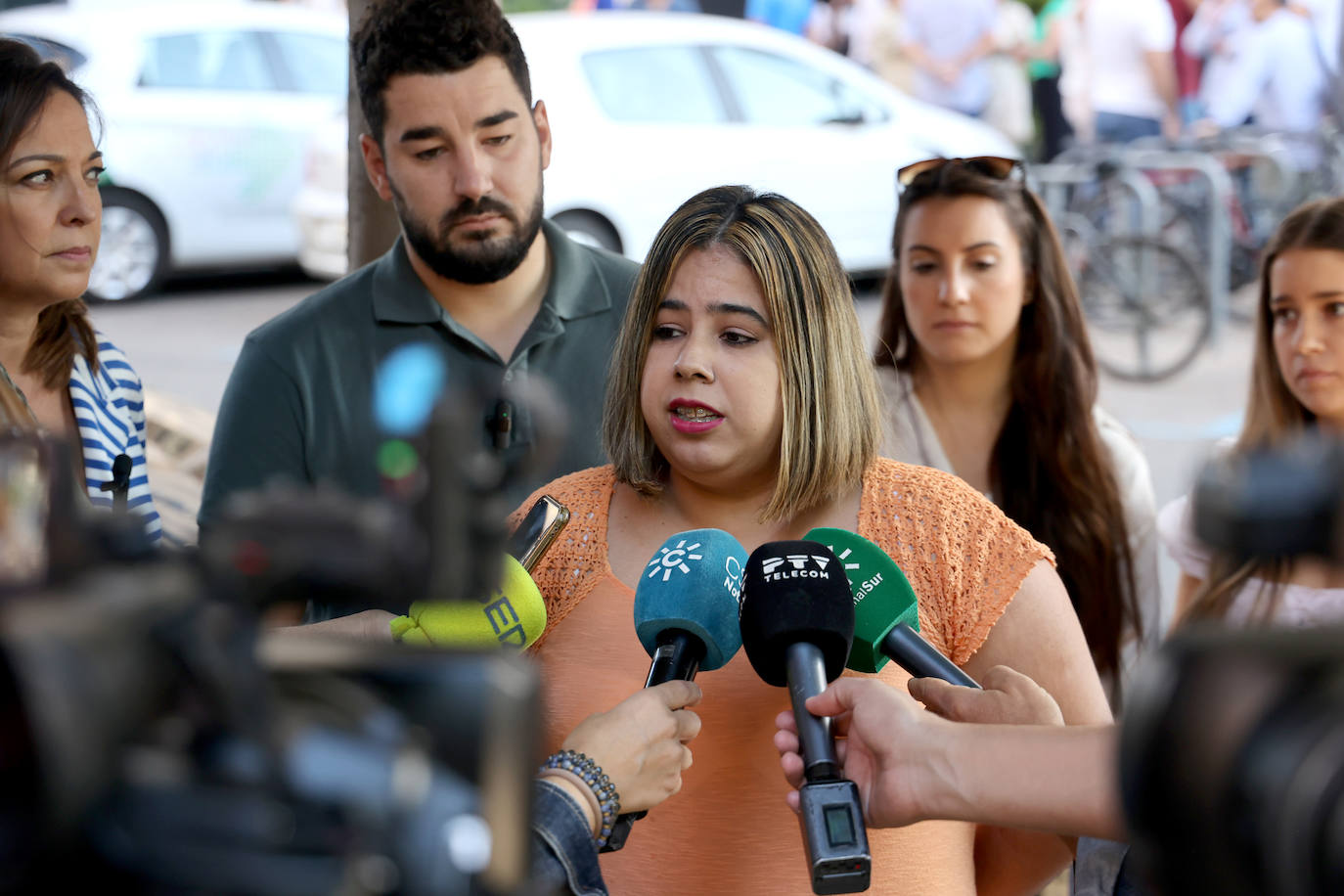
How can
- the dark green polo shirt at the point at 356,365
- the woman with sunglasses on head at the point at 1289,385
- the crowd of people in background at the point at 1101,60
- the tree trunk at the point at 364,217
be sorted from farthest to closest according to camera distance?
the crowd of people in background at the point at 1101,60
the tree trunk at the point at 364,217
the dark green polo shirt at the point at 356,365
the woman with sunglasses on head at the point at 1289,385

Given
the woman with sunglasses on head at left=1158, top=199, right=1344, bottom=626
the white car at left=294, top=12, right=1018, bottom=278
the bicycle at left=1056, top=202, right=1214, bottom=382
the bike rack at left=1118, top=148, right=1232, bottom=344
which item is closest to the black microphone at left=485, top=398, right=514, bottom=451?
the woman with sunglasses on head at left=1158, top=199, right=1344, bottom=626

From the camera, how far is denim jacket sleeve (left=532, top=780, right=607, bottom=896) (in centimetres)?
147

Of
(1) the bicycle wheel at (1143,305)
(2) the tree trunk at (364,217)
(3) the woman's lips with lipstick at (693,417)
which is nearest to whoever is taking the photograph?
(3) the woman's lips with lipstick at (693,417)

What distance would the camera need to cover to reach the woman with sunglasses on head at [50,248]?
2471mm

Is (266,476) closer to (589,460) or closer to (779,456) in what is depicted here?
(589,460)

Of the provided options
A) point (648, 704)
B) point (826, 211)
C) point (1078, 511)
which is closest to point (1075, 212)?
point (826, 211)

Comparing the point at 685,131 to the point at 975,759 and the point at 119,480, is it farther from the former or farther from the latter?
the point at 975,759

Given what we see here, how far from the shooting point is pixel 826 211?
8133 mm

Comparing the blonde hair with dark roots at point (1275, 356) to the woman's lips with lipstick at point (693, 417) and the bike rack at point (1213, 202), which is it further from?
the bike rack at point (1213, 202)

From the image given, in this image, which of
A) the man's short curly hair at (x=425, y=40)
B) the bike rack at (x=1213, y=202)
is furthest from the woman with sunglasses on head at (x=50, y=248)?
the bike rack at (x=1213, y=202)

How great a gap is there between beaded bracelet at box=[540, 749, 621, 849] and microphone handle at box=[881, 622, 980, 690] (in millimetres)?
Result: 395

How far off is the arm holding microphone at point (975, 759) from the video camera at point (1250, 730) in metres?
0.52

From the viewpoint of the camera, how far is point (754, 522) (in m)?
2.22

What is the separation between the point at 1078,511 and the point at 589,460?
3.22ft
